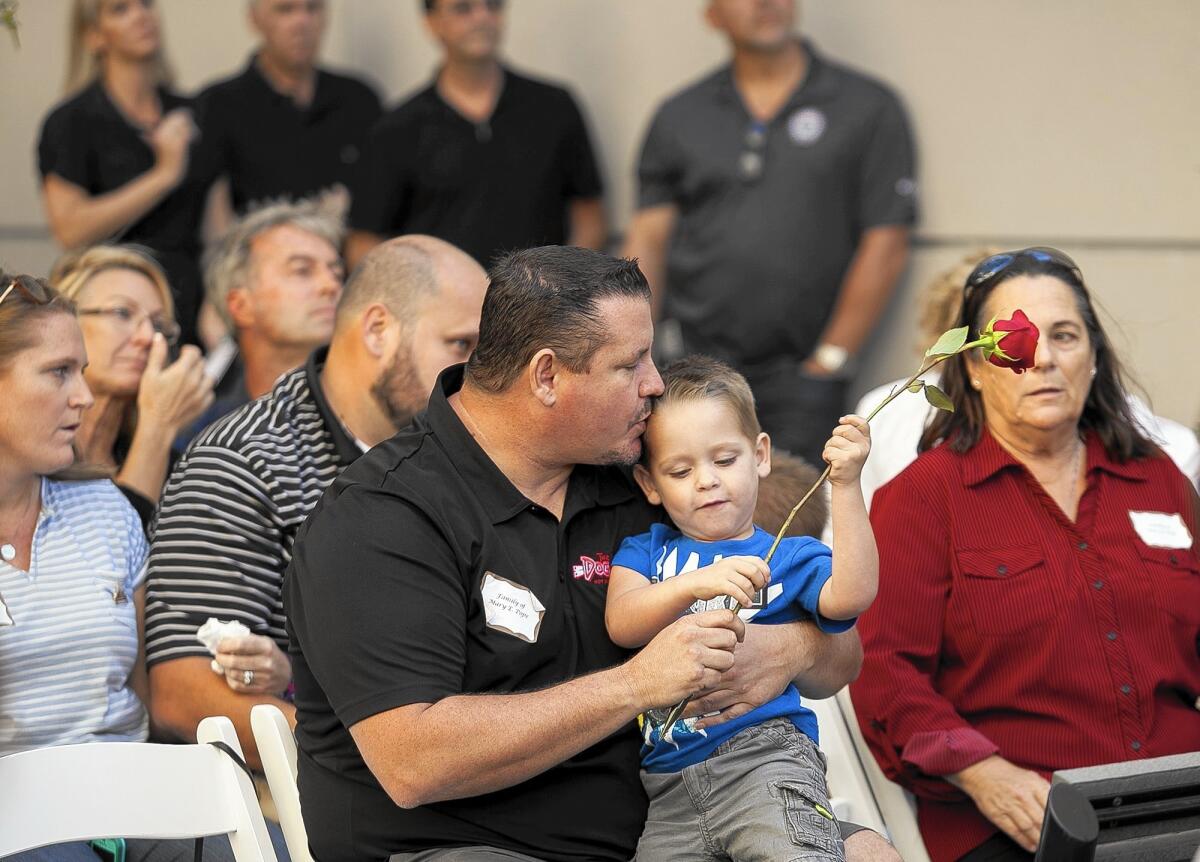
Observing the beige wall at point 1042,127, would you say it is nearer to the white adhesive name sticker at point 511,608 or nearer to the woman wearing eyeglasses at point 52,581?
the white adhesive name sticker at point 511,608

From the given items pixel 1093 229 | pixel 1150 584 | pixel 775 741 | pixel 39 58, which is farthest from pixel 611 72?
pixel 775 741

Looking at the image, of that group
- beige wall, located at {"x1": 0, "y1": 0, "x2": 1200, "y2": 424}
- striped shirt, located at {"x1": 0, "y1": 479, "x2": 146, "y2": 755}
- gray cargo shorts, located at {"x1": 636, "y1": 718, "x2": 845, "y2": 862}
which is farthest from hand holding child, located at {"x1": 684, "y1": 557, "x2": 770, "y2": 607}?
beige wall, located at {"x1": 0, "y1": 0, "x2": 1200, "y2": 424}

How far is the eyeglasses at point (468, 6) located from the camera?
17.9 ft

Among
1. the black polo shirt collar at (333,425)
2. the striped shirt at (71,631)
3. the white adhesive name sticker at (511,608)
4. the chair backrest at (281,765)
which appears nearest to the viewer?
the white adhesive name sticker at (511,608)

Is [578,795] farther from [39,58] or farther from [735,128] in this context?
[39,58]

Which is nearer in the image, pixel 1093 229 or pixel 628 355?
pixel 628 355

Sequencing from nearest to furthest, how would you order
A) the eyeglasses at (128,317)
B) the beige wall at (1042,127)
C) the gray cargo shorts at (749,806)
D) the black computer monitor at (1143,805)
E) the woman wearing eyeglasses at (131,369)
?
1. the black computer monitor at (1143,805)
2. the gray cargo shorts at (749,806)
3. the woman wearing eyeglasses at (131,369)
4. the eyeglasses at (128,317)
5. the beige wall at (1042,127)

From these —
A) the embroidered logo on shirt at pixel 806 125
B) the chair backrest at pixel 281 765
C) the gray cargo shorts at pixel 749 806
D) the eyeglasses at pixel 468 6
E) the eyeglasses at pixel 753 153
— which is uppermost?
the eyeglasses at pixel 468 6

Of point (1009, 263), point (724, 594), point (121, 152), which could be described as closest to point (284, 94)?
point (121, 152)

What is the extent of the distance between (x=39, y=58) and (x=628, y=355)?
5.89 metres

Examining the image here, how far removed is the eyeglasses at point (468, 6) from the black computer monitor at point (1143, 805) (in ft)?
12.8

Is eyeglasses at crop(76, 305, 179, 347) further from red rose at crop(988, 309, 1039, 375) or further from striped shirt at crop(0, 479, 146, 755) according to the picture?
red rose at crop(988, 309, 1039, 375)

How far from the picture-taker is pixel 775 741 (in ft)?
8.14

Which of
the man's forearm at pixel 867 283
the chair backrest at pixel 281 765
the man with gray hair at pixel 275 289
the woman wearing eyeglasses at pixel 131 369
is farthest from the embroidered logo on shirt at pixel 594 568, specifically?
the man's forearm at pixel 867 283
